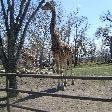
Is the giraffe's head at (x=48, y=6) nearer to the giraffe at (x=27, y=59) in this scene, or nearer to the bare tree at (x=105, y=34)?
the giraffe at (x=27, y=59)

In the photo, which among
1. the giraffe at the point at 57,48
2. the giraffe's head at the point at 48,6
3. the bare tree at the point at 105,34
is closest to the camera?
the giraffe at the point at 57,48

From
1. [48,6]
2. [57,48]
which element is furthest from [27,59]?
[57,48]

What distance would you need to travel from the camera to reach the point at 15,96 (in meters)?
13.0

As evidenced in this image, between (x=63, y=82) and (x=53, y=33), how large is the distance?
2081mm

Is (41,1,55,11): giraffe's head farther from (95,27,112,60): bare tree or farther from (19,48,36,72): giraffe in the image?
(95,27,112,60): bare tree

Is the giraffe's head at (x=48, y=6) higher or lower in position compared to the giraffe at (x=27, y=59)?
higher

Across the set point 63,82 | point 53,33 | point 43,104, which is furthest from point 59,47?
point 43,104

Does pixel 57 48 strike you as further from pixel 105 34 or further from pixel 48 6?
pixel 105 34

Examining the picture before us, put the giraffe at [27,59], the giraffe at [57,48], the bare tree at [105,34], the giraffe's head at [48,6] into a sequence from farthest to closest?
the bare tree at [105,34] < the giraffe at [27,59] < the giraffe's head at [48,6] < the giraffe at [57,48]

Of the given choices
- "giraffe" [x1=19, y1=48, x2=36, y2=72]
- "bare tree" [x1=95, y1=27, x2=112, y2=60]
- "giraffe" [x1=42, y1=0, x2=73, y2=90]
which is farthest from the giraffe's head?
"bare tree" [x1=95, y1=27, x2=112, y2=60]

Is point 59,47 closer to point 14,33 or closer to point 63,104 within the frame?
point 14,33

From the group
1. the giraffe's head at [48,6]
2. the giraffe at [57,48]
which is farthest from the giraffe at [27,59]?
the giraffe's head at [48,6]

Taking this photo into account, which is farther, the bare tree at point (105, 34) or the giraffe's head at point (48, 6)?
the bare tree at point (105, 34)

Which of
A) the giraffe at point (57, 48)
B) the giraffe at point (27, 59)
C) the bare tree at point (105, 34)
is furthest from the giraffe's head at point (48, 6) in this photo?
the bare tree at point (105, 34)
